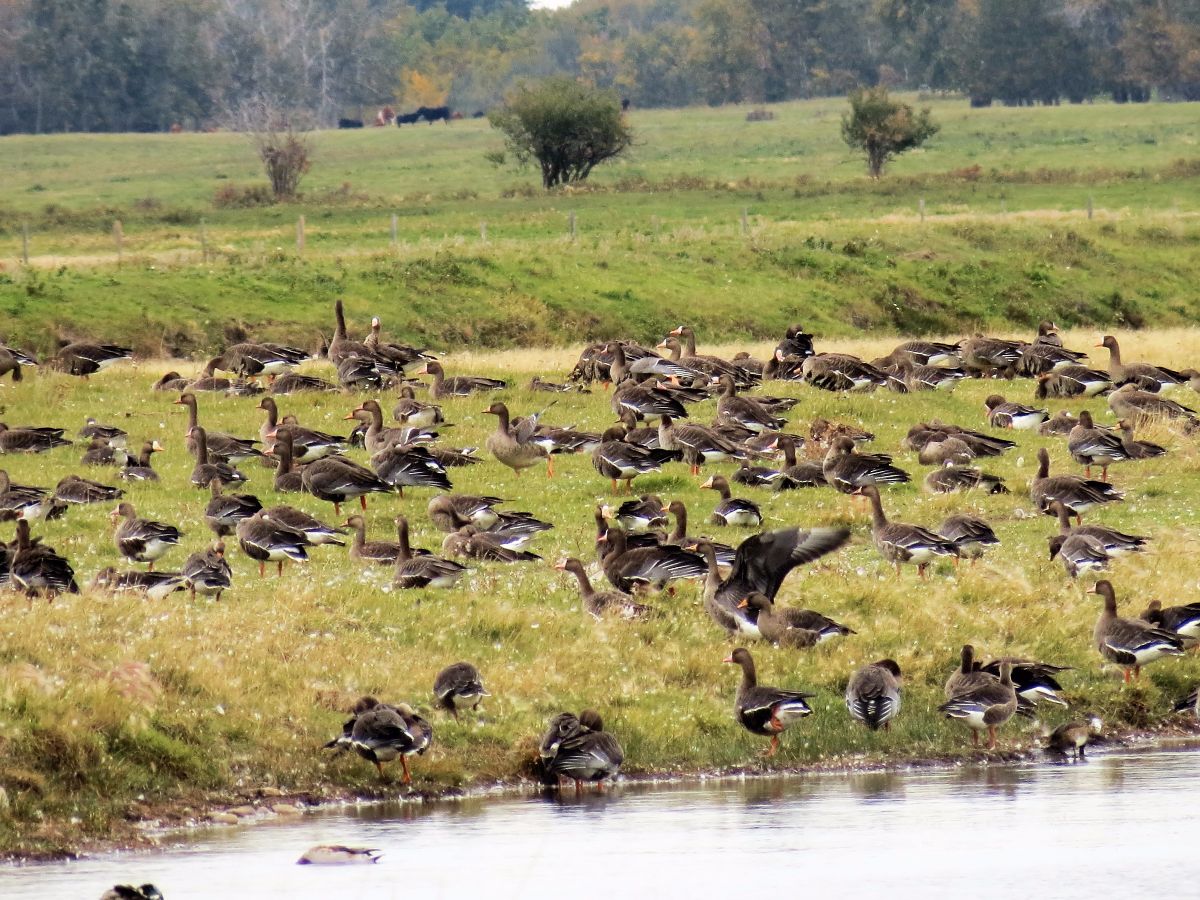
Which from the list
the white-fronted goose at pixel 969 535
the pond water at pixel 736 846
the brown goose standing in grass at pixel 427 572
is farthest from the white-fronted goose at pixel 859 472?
the pond water at pixel 736 846

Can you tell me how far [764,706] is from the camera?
17.3 metres

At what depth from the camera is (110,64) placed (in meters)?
148

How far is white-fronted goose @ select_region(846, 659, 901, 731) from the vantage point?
17.5 m

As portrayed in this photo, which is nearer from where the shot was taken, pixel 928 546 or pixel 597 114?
pixel 928 546

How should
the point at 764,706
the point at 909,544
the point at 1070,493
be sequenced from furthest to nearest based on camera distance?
the point at 1070,493 < the point at 909,544 < the point at 764,706

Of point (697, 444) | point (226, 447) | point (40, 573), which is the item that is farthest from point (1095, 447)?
point (40, 573)

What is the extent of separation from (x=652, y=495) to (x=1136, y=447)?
27.3 ft

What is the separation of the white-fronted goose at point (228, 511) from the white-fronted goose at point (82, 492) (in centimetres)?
288

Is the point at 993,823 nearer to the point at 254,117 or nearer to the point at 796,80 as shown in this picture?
the point at 254,117

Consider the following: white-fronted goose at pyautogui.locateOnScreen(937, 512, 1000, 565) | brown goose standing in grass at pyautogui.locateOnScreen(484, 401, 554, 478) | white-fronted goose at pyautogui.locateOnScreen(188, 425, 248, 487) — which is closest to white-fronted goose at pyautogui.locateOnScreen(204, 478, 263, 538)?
white-fronted goose at pyautogui.locateOnScreen(188, 425, 248, 487)

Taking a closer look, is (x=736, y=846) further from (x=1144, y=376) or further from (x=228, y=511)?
(x=1144, y=376)

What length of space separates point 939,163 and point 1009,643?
287 ft

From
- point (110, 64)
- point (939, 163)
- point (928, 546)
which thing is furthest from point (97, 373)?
point (110, 64)

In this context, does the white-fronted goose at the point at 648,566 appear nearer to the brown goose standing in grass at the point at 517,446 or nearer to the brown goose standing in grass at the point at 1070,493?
the brown goose standing in grass at the point at 1070,493
